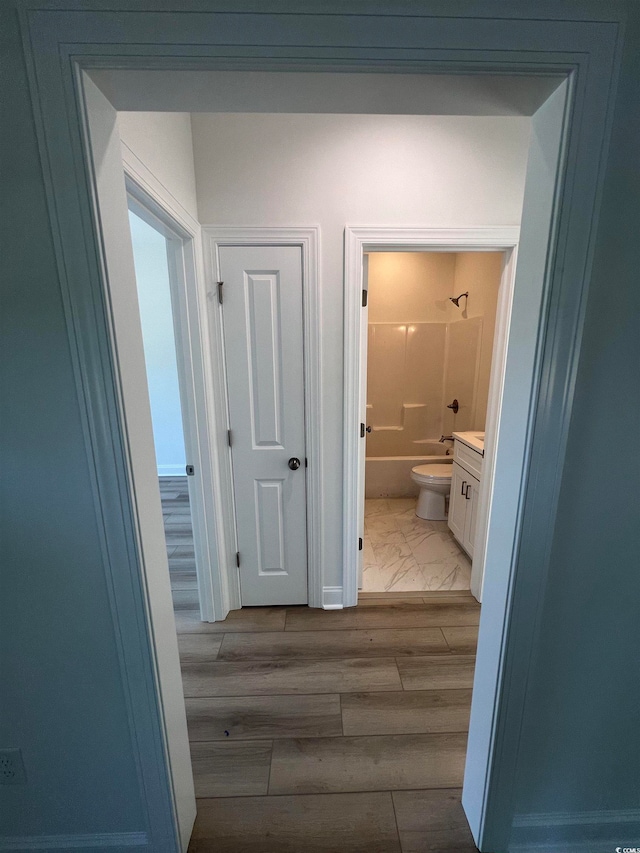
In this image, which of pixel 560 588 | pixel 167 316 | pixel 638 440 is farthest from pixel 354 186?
pixel 167 316

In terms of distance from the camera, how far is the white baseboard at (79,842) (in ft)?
3.59

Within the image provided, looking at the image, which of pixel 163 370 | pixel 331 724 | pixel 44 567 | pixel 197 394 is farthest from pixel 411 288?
pixel 44 567

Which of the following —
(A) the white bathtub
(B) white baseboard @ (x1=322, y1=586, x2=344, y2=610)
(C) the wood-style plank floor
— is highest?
(A) the white bathtub

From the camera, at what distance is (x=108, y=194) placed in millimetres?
787

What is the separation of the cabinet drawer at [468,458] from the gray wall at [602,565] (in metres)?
1.39

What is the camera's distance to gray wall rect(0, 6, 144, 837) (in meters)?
0.76

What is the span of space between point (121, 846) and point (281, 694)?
70 cm

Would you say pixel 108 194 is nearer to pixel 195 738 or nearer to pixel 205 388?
pixel 205 388

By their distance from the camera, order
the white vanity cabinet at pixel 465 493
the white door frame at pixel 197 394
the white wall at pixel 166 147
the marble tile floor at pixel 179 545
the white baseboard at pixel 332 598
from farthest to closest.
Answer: the white vanity cabinet at pixel 465 493 < the marble tile floor at pixel 179 545 < the white baseboard at pixel 332 598 < the white door frame at pixel 197 394 < the white wall at pixel 166 147

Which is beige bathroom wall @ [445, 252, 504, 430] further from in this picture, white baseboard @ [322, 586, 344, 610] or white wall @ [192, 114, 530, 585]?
white baseboard @ [322, 586, 344, 610]

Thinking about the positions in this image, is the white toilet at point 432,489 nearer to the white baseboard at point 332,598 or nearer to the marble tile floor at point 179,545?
the white baseboard at point 332,598

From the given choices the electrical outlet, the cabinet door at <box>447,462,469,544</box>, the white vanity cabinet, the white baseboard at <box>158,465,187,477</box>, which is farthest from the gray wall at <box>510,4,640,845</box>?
the white baseboard at <box>158,465,187,477</box>

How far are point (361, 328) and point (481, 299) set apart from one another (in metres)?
1.99

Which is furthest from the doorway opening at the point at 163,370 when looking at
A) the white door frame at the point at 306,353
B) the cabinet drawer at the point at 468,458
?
the cabinet drawer at the point at 468,458
